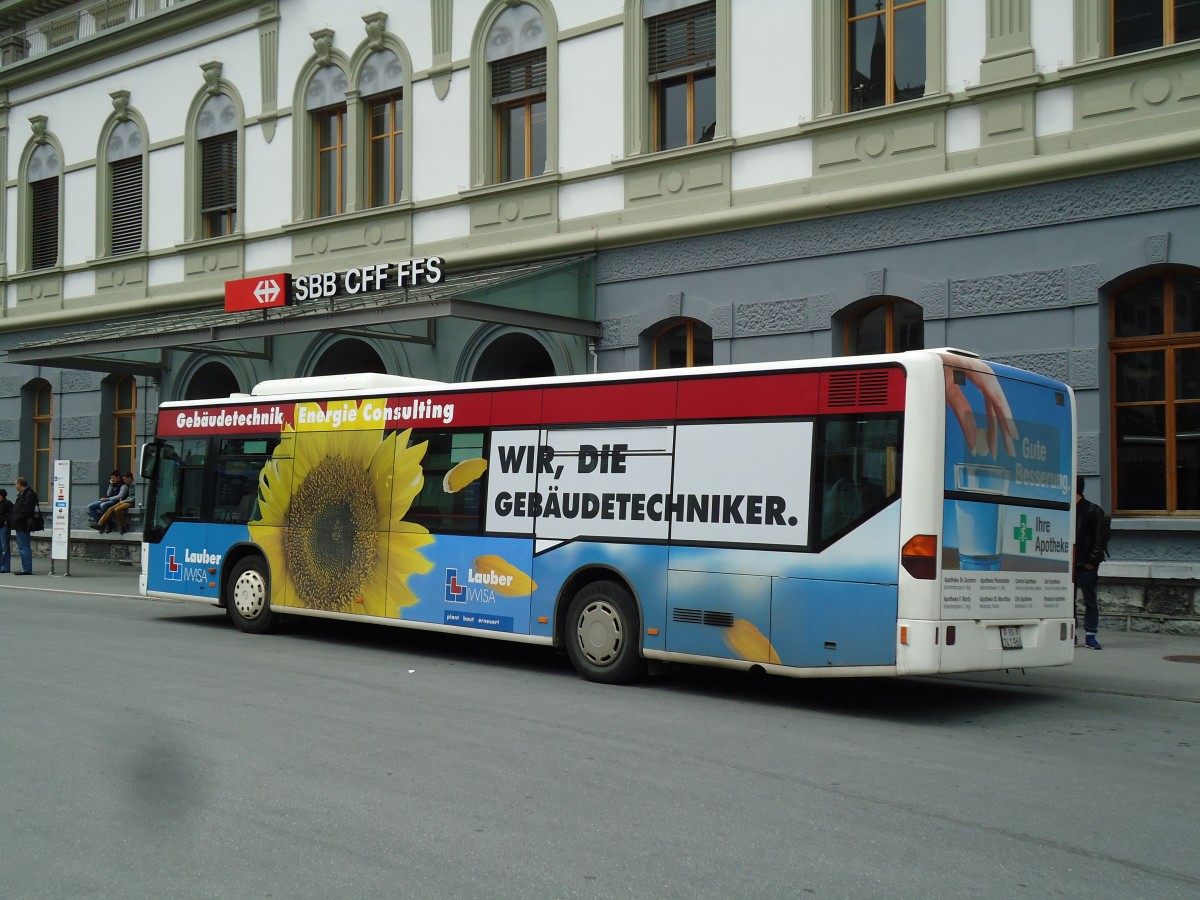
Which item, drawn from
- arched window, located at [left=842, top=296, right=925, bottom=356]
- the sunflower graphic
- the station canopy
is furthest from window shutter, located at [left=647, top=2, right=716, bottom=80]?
the sunflower graphic

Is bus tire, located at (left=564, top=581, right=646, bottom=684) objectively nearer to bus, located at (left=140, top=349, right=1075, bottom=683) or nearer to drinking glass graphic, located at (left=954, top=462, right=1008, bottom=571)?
bus, located at (left=140, top=349, right=1075, bottom=683)

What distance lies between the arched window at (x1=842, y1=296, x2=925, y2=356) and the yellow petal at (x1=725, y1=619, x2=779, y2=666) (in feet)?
22.7

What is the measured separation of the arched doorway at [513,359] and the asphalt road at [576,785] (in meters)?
9.41

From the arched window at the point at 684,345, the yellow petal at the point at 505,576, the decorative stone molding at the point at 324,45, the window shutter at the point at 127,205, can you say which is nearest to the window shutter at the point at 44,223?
the window shutter at the point at 127,205

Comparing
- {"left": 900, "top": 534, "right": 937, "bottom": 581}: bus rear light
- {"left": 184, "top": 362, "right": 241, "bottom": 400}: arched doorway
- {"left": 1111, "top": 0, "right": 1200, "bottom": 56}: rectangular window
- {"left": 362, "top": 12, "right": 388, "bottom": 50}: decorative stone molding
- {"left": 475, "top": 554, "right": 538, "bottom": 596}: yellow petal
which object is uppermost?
{"left": 362, "top": 12, "right": 388, "bottom": 50}: decorative stone molding

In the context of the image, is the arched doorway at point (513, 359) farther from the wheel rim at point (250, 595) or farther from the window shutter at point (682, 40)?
the wheel rim at point (250, 595)

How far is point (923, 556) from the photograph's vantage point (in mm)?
9133

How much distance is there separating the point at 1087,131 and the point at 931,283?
7.97ft

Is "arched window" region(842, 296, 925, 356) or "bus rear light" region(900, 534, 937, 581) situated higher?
"arched window" region(842, 296, 925, 356)

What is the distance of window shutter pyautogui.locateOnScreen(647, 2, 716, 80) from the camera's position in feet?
59.6

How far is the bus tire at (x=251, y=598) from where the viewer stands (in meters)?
15.0

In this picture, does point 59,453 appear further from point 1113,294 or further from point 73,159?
point 1113,294

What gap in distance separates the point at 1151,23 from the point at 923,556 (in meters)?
8.44

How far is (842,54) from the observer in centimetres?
1677
